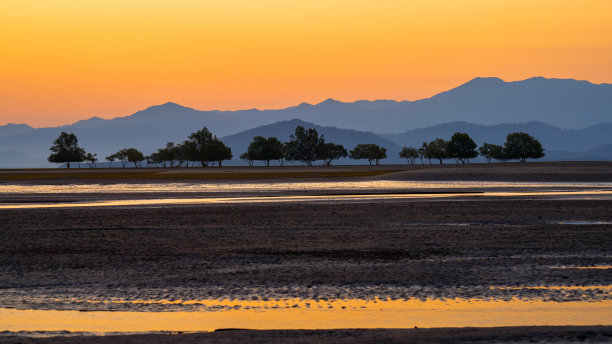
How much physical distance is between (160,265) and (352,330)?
9.60 metres

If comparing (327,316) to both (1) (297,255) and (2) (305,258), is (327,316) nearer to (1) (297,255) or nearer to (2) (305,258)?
(2) (305,258)

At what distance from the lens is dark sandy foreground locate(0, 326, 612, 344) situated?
454 inches

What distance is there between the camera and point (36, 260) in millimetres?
22078

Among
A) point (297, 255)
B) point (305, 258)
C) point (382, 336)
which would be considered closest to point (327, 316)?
point (382, 336)

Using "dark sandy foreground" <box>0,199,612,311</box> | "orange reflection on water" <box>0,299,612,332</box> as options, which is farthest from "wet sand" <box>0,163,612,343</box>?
"orange reflection on water" <box>0,299,612,332</box>

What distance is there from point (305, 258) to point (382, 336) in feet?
32.8

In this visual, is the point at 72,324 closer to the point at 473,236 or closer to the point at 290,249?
the point at 290,249

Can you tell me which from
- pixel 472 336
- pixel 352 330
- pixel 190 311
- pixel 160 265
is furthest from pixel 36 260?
pixel 472 336

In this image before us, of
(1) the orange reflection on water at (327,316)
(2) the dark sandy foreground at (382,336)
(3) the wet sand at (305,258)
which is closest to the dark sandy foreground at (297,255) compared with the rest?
(3) the wet sand at (305,258)

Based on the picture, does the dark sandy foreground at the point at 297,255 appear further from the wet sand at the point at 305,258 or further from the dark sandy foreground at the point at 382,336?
the dark sandy foreground at the point at 382,336

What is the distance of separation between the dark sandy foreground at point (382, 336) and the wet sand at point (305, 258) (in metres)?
0.05

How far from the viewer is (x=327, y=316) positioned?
1396 centimetres

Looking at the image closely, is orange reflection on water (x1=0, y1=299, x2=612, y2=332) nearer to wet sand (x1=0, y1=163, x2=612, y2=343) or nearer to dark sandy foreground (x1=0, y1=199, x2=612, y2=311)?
wet sand (x1=0, y1=163, x2=612, y2=343)

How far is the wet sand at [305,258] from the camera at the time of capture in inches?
631
